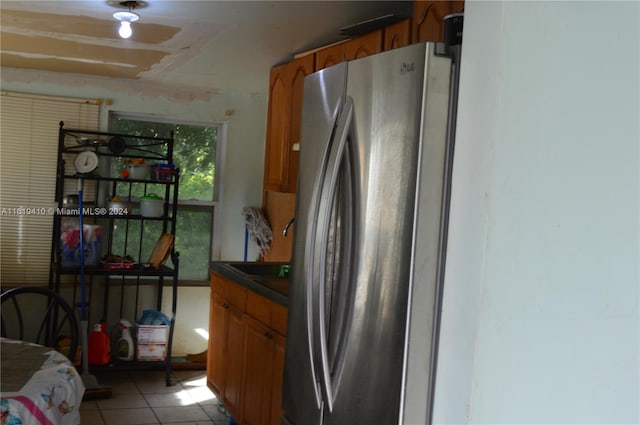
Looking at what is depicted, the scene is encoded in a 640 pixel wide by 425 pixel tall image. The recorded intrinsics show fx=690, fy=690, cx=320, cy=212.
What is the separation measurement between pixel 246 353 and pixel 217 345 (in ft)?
2.15

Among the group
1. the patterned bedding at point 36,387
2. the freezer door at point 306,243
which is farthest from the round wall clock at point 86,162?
the freezer door at point 306,243

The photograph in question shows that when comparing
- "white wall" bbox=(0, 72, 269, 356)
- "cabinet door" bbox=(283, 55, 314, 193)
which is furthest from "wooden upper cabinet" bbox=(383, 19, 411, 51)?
"white wall" bbox=(0, 72, 269, 356)

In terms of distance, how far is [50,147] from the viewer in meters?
4.82

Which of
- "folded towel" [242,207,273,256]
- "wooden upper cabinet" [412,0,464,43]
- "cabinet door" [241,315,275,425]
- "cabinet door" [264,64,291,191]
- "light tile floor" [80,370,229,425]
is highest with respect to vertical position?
"wooden upper cabinet" [412,0,464,43]

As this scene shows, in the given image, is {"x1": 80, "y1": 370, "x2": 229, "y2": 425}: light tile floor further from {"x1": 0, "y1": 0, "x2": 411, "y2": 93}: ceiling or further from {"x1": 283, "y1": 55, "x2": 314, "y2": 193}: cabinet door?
{"x1": 0, "y1": 0, "x2": 411, "y2": 93}: ceiling

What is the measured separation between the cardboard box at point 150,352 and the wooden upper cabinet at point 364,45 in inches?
98.9

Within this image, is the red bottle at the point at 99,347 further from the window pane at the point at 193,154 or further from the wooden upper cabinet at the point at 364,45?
the wooden upper cabinet at the point at 364,45

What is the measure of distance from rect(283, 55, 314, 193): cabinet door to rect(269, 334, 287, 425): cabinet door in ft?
3.55

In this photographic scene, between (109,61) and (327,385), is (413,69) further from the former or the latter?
(109,61)

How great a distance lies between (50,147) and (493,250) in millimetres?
4041

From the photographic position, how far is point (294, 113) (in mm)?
3896

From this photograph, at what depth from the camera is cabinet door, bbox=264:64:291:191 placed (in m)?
3.97

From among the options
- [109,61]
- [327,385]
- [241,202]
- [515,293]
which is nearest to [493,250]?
[515,293]

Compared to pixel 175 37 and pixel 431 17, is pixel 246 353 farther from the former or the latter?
pixel 431 17
